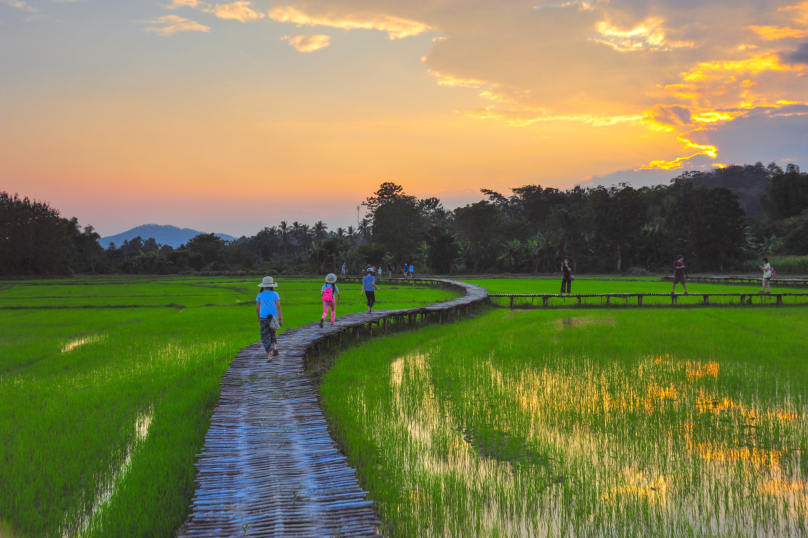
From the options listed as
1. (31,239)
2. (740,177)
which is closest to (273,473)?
(31,239)

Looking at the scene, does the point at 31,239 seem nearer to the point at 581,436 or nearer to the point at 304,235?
the point at 304,235

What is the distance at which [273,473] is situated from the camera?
12.9 ft

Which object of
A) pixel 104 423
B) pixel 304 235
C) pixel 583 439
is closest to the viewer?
pixel 583 439

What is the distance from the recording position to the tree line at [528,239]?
43.5 metres

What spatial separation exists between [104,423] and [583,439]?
509cm

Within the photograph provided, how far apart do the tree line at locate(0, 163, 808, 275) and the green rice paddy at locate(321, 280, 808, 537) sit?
38487 millimetres

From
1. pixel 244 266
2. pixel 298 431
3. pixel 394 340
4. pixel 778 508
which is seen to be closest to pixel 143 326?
pixel 394 340

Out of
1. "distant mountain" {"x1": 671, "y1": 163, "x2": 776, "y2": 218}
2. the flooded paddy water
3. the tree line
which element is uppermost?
"distant mountain" {"x1": 671, "y1": 163, "x2": 776, "y2": 218}

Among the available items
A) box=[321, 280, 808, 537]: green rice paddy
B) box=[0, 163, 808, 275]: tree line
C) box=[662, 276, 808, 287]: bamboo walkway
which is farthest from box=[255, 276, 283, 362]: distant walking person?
box=[0, 163, 808, 275]: tree line

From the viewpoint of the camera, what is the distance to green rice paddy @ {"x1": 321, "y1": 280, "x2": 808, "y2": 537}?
3809 millimetres

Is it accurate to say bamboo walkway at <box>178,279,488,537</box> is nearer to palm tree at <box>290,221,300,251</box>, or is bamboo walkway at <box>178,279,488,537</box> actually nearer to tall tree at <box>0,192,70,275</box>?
tall tree at <box>0,192,70,275</box>

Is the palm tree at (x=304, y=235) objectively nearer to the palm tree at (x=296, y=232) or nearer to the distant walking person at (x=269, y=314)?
the palm tree at (x=296, y=232)

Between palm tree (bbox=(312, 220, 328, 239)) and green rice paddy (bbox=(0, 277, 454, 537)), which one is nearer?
green rice paddy (bbox=(0, 277, 454, 537))

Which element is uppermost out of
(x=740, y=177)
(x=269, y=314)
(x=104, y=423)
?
(x=740, y=177)
